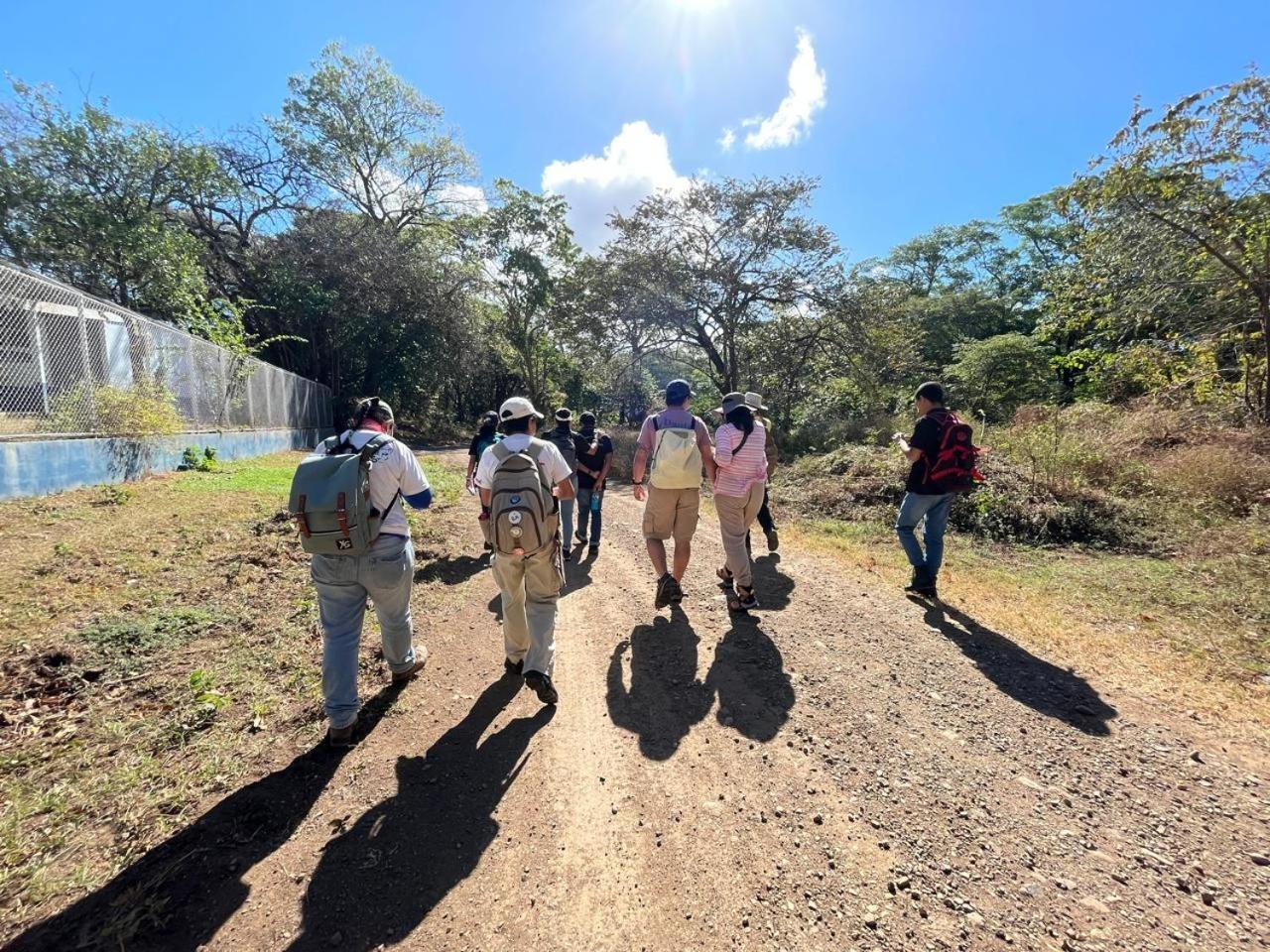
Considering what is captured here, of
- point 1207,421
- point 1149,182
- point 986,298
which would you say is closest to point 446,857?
point 1207,421

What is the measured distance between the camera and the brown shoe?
3416mm

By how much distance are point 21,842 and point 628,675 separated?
2.90 meters

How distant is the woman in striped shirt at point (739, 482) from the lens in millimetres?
4469

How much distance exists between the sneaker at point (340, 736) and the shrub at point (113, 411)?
801 centimetres

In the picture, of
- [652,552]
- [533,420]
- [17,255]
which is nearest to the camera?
[533,420]

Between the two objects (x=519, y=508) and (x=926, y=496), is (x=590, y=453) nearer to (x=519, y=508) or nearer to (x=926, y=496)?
(x=519, y=508)

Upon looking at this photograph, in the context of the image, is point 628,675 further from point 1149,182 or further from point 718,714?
point 1149,182

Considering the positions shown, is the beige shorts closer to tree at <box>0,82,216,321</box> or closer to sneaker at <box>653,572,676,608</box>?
sneaker at <box>653,572,676,608</box>

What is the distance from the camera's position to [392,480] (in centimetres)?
290

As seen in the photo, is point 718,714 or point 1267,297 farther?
point 1267,297

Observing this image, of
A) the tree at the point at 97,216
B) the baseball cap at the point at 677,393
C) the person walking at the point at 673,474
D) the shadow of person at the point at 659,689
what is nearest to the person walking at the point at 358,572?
the shadow of person at the point at 659,689

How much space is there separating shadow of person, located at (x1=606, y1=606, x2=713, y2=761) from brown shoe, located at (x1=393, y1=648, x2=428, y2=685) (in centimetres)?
130

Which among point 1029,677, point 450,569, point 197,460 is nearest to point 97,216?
point 197,460

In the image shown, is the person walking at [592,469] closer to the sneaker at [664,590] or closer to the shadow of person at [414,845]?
the sneaker at [664,590]
